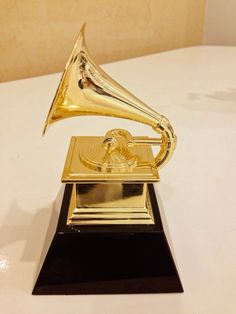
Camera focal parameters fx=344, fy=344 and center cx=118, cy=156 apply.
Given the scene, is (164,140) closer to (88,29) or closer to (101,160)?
(101,160)

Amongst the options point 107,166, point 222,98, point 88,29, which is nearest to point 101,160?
point 107,166

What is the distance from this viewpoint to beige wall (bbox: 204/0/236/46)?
2.12 meters

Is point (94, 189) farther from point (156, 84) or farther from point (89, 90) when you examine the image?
point (156, 84)

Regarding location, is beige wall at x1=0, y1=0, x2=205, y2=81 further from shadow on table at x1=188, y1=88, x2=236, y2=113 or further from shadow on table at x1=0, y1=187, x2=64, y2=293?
shadow on table at x1=0, y1=187, x2=64, y2=293

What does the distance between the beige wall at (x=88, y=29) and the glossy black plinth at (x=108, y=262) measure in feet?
3.95

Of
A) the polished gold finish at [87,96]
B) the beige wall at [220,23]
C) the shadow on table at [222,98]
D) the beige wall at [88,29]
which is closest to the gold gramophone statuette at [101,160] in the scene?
the polished gold finish at [87,96]

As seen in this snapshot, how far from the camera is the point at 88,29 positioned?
169cm

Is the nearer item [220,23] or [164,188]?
[164,188]

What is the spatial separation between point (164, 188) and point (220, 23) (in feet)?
5.89

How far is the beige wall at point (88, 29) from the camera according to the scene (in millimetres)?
1473

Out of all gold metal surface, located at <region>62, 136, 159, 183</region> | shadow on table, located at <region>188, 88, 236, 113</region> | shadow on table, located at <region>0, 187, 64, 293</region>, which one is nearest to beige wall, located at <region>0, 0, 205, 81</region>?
shadow on table, located at <region>188, 88, 236, 113</region>

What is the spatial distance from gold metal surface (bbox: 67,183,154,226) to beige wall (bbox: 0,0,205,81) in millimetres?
1184

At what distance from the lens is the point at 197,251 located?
542mm

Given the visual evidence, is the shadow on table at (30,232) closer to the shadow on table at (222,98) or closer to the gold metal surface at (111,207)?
the gold metal surface at (111,207)
